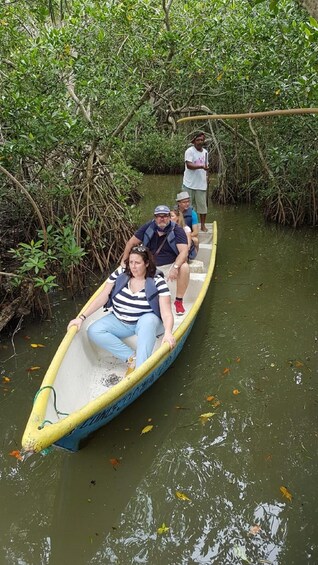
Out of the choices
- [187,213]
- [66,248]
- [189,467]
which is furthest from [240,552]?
[187,213]

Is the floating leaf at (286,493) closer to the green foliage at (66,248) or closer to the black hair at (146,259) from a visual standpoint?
the black hair at (146,259)

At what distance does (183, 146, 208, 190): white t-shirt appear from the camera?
7.14m

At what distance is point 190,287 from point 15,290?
2.03m

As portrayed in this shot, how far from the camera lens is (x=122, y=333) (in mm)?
3732

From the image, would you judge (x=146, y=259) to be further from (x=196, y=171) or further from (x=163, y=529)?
(x=196, y=171)

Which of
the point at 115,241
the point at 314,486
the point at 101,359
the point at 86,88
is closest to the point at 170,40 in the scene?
the point at 86,88

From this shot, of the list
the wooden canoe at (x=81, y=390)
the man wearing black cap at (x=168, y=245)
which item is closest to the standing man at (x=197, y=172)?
the man wearing black cap at (x=168, y=245)

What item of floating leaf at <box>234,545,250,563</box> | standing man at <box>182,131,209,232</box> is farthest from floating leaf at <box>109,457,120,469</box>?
standing man at <box>182,131,209,232</box>

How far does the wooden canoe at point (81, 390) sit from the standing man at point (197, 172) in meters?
3.44

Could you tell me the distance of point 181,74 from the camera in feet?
20.9

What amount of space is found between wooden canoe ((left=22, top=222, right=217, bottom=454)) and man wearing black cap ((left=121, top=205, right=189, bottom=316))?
0.27 metres

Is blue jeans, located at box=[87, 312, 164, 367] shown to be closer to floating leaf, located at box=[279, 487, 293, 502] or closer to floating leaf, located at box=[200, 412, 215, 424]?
floating leaf, located at box=[200, 412, 215, 424]

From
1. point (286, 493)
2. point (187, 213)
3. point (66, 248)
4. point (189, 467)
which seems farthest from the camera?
point (187, 213)

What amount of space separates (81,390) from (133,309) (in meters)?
0.81
